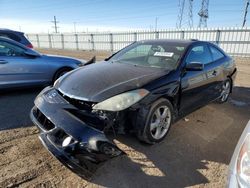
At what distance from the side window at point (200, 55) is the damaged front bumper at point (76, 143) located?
212cm

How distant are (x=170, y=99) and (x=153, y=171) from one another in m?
1.09

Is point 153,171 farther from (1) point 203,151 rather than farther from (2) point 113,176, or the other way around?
(1) point 203,151

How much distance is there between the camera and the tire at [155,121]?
8.87 ft

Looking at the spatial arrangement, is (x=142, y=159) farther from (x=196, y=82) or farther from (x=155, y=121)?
(x=196, y=82)

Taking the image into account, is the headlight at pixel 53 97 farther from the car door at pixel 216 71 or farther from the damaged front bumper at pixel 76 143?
the car door at pixel 216 71

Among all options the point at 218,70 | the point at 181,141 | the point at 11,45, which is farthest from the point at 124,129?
the point at 11,45

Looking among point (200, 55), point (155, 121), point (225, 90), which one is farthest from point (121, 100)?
point (225, 90)

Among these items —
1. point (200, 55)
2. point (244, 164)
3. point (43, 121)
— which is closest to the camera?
point (244, 164)

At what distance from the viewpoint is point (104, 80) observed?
2.95m

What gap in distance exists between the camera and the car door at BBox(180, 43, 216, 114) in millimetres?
3416

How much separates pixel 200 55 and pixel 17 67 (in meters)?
4.05

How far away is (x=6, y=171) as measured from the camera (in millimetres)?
2463

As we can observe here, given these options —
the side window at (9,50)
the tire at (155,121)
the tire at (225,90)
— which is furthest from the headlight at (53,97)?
the tire at (225,90)

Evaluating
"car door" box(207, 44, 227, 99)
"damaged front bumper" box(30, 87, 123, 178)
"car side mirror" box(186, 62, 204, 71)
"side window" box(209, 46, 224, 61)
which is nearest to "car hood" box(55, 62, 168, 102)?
"damaged front bumper" box(30, 87, 123, 178)
